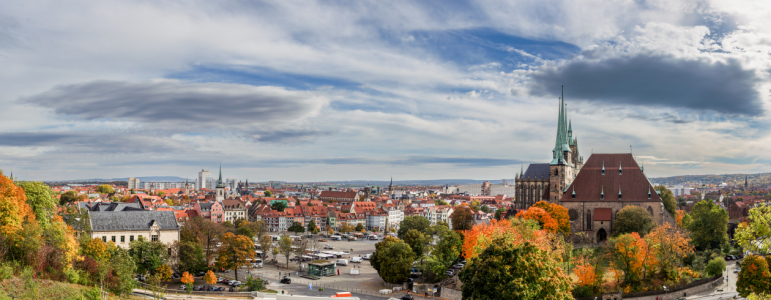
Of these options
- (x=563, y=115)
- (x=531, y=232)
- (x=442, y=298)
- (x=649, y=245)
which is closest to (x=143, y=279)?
(x=442, y=298)

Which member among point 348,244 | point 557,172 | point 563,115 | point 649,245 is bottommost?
point 348,244

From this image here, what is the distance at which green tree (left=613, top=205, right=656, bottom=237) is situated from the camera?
65438 millimetres

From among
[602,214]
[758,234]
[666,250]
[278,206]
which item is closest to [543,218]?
[602,214]

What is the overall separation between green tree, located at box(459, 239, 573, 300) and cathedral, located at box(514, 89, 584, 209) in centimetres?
5324

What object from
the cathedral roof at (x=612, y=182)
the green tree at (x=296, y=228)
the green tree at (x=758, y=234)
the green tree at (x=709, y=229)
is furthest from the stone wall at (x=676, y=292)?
the green tree at (x=296, y=228)

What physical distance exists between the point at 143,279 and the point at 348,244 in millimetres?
53518

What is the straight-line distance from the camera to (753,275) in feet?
120

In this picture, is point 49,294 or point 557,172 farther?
point 557,172

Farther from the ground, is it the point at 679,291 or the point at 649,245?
the point at 649,245

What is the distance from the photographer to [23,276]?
33406 mm

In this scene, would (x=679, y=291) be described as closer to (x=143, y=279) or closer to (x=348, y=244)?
(x=143, y=279)

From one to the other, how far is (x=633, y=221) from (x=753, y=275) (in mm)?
29937

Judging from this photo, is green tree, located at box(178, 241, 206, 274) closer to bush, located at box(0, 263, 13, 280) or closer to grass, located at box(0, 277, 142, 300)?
grass, located at box(0, 277, 142, 300)

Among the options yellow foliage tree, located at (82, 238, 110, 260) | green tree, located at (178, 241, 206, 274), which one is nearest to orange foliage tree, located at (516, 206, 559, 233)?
green tree, located at (178, 241, 206, 274)
